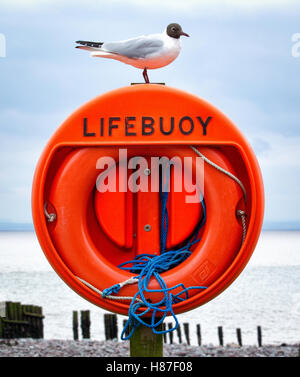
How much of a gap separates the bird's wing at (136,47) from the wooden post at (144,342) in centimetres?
114

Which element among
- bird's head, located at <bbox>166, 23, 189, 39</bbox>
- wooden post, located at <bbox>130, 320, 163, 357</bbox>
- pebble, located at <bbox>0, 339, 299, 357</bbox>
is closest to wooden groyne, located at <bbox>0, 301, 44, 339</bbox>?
pebble, located at <bbox>0, 339, 299, 357</bbox>

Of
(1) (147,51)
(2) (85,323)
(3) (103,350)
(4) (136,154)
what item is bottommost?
(3) (103,350)

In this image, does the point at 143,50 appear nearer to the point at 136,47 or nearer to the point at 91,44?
the point at 136,47

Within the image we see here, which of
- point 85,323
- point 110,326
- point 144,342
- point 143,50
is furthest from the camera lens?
point 85,323

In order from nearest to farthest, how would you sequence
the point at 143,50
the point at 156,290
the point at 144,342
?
the point at 156,290, the point at 144,342, the point at 143,50

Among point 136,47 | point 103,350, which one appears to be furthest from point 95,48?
point 103,350

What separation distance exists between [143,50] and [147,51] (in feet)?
0.06

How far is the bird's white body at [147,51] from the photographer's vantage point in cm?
252

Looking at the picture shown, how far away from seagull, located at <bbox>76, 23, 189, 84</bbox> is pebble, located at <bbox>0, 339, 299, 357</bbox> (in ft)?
11.7

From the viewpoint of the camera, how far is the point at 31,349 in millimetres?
5957

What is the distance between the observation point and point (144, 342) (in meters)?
2.40

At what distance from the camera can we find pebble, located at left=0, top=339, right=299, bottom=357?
5.64 m
